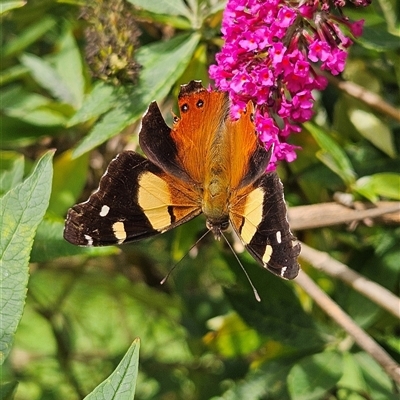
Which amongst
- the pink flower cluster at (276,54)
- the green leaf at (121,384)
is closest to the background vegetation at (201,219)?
the green leaf at (121,384)

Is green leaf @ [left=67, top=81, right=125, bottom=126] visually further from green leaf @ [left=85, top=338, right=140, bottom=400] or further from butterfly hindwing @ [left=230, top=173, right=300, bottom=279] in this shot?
green leaf @ [left=85, top=338, right=140, bottom=400]

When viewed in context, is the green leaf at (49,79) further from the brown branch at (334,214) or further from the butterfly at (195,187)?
the brown branch at (334,214)

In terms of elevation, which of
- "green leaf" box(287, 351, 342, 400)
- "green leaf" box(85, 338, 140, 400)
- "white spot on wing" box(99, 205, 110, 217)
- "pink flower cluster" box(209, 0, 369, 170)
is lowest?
"green leaf" box(287, 351, 342, 400)

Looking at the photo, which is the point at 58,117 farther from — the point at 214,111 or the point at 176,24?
the point at 214,111

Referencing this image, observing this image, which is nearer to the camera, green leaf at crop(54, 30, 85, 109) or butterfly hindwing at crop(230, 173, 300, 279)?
butterfly hindwing at crop(230, 173, 300, 279)

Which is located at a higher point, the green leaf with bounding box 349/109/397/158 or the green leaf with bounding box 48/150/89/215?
the green leaf with bounding box 349/109/397/158

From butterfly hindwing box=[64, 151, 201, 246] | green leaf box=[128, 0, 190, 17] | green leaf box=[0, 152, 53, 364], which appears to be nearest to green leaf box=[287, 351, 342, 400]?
butterfly hindwing box=[64, 151, 201, 246]

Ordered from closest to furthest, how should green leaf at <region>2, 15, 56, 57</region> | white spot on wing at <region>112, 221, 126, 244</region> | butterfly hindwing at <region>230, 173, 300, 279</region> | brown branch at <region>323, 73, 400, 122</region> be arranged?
1. butterfly hindwing at <region>230, 173, 300, 279</region>
2. white spot on wing at <region>112, 221, 126, 244</region>
3. brown branch at <region>323, 73, 400, 122</region>
4. green leaf at <region>2, 15, 56, 57</region>
